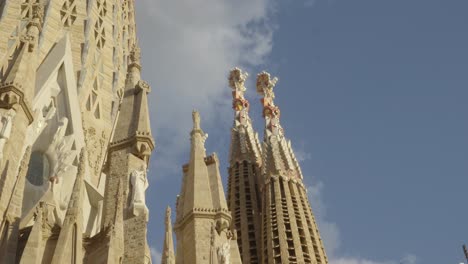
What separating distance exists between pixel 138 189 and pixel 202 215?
3401 mm

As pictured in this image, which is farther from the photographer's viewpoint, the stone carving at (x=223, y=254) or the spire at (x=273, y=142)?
the spire at (x=273, y=142)

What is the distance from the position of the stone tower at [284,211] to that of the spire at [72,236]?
80.2 ft

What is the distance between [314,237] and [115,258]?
27.5m

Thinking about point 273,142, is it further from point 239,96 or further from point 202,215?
point 202,215

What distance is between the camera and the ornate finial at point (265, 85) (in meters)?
48.6

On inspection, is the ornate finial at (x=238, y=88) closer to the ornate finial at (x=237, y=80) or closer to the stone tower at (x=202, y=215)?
the ornate finial at (x=237, y=80)

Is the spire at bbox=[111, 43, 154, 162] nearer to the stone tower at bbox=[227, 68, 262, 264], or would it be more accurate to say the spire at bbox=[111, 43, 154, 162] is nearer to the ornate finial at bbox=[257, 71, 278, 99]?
the stone tower at bbox=[227, 68, 262, 264]

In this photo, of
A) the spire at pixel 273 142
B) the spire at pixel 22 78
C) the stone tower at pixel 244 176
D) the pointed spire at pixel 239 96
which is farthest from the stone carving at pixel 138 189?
the pointed spire at pixel 239 96

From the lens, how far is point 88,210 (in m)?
15.1

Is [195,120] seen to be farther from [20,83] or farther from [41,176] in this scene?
[20,83]

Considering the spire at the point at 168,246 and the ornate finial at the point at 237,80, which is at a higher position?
the ornate finial at the point at 237,80

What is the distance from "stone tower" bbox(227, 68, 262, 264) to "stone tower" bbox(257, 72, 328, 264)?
1.16 metres

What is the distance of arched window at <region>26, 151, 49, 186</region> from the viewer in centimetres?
1430

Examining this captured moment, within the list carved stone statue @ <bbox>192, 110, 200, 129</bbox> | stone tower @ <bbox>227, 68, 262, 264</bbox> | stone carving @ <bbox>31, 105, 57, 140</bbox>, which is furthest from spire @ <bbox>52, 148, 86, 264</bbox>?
stone tower @ <bbox>227, 68, 262, 264</bbox>
